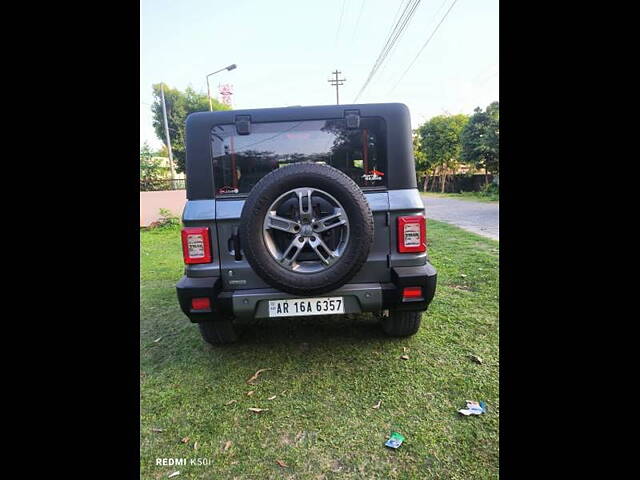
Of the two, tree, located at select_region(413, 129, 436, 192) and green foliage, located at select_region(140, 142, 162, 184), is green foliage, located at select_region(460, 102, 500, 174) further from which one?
green foliage, located at select_region(140, 142, 162, 184)

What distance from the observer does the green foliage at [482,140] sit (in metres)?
15.3

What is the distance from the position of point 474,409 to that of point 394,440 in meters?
0.53

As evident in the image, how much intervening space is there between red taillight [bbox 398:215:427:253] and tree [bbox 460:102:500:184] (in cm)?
1515

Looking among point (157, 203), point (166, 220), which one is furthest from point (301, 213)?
point (157, 203)

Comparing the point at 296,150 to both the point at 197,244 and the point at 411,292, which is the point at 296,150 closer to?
the point at 197,244

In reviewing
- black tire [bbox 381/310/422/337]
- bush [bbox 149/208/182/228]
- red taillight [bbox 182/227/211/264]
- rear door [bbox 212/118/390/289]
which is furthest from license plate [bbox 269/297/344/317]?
bush [bbox 149/208/182/228]

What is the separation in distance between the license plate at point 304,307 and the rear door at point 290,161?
172 mm

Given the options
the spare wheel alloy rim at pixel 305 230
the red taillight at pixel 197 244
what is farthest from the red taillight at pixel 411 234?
the red taillight at pixel 197 244

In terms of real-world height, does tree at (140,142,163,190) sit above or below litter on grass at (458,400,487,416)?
above

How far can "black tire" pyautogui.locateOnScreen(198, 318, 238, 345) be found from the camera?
2555mm

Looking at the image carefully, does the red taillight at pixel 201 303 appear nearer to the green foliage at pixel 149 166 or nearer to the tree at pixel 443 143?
the green foliage at pixel 149 166

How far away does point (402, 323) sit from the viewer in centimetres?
260
